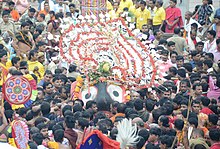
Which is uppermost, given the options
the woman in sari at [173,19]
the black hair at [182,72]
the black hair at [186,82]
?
the woman in sari at [173,19]

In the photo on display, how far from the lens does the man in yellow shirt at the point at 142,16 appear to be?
69.3 feet

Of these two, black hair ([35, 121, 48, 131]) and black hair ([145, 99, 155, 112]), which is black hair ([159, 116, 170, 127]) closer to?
black hair ([145, 99, 155, 112])

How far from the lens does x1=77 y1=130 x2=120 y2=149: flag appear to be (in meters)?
11.9

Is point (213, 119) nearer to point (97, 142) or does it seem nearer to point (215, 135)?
point (215, 135)

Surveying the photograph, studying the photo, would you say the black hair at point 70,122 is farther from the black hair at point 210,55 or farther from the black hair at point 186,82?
the black hair at point 210,55

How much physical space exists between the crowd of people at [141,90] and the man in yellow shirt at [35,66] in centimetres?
2

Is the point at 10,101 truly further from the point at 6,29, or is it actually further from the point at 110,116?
the point at 6,29

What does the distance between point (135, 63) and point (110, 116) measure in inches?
43.1

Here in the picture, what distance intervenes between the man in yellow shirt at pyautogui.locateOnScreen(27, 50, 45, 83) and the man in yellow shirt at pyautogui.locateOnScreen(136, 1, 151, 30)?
3689mm

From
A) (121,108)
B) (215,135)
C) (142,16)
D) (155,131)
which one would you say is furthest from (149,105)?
(142,16)

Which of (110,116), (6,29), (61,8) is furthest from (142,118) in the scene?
(61,8)

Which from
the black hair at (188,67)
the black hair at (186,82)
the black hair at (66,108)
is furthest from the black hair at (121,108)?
the black hair at (188,67)

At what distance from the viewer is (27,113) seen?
48.0 ft

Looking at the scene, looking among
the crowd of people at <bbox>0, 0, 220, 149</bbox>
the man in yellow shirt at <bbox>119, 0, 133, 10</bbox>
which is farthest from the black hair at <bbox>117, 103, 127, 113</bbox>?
the man in yellow shirt at <bbox>119, 0, 133, 10</bbox>
